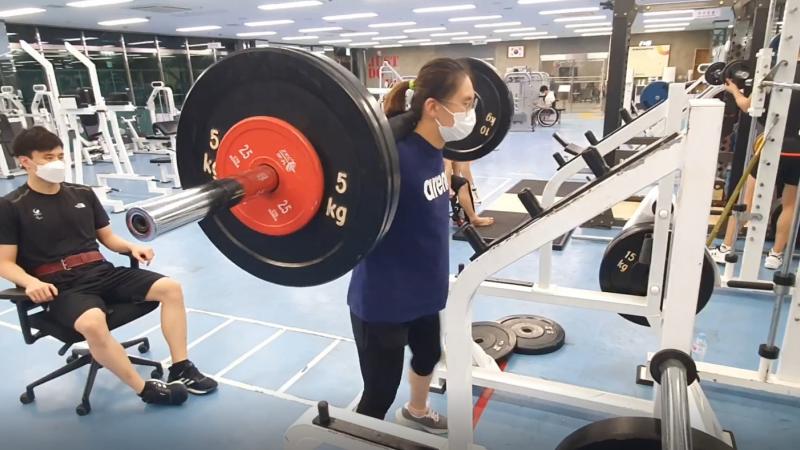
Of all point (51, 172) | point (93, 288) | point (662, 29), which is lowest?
point (93, 288)

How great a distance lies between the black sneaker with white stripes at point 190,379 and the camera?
2.06 meters

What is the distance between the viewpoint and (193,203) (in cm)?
72

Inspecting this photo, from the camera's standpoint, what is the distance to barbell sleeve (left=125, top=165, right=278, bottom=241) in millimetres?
647

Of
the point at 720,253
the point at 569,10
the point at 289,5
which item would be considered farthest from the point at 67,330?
the point at 569,10

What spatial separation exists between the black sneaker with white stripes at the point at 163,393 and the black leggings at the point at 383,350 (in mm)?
926

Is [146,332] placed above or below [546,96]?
below

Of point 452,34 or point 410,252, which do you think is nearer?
point 410,252

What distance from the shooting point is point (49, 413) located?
1969 mm

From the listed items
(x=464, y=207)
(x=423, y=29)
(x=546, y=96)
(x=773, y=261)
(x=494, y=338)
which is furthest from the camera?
(x=423, y=29)

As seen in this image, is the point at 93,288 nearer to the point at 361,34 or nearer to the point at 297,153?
the point at 297,153

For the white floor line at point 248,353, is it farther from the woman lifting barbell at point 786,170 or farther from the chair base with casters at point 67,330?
the woman lifting barbell at point 786,170

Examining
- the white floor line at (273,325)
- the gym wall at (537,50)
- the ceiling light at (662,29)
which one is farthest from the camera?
the gym wall at (537,50)

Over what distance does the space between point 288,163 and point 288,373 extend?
153 centimetres

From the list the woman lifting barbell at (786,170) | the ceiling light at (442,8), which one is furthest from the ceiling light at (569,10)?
the woman lifting barbell at (786,170)
